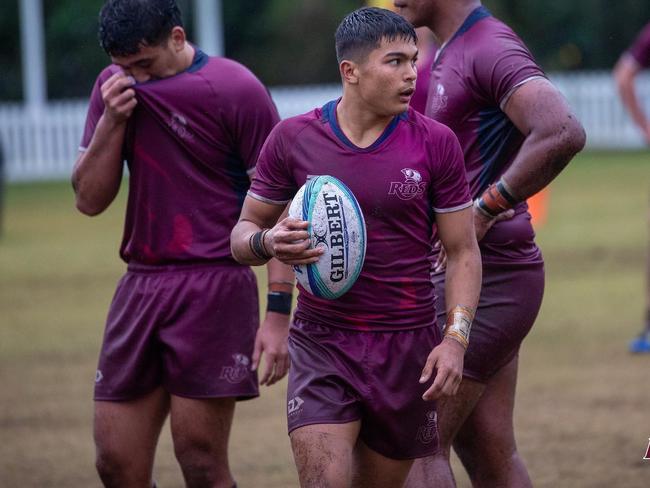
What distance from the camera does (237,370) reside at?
18.5ft

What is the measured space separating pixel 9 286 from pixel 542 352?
22.9ft

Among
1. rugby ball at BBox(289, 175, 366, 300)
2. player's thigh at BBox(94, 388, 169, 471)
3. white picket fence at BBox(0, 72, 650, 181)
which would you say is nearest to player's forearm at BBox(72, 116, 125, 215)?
player's thigh at BBox(94, 388, 169, 471)

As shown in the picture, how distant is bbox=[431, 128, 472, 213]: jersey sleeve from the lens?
4.61 metres

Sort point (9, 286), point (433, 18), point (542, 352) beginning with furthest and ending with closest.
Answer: point (9, 286) < point (542, 352) < point (433, 18)

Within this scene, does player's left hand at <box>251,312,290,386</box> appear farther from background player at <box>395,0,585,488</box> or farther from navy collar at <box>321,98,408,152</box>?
navy collar at <box>321,98,408,152</box>

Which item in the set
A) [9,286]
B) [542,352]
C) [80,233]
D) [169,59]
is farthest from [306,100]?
[169,59]

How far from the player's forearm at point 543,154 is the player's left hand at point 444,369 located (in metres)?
0.76

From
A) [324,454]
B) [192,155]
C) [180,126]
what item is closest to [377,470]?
[324,454]

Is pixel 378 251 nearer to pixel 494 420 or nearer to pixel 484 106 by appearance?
pixel 484 106

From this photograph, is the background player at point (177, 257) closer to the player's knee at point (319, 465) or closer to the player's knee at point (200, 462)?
the player's knee at point (200, 462)

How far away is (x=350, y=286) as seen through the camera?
15.0 ft

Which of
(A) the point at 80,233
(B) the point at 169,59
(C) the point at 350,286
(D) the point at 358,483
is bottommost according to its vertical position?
(A) the point at 80,233

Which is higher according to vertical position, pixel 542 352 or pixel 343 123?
pixel 343 123

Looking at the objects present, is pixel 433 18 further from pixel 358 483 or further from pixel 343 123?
pixel 358 483
